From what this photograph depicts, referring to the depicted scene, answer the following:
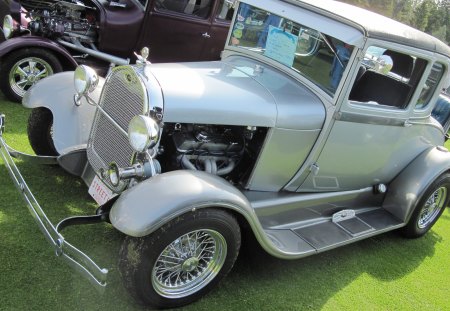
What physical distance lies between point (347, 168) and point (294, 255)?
3.46ft

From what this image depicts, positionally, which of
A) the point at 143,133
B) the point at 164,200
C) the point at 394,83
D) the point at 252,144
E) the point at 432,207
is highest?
the point at 394,83

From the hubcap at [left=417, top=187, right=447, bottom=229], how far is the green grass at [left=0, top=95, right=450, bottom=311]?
0.79 ft

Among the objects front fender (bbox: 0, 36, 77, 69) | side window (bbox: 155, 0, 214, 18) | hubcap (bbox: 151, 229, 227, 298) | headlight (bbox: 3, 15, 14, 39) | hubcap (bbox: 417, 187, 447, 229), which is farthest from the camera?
side window (bbox: 155, 0, 214, 18)

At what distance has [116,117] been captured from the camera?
9.85 feet

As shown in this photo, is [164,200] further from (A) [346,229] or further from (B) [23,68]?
(B) [23,68]

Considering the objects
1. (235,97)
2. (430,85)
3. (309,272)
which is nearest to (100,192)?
(235,97)

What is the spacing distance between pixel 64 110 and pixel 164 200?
164 cm

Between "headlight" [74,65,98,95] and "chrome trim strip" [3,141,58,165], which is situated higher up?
"headlight" [74,65,98,95]

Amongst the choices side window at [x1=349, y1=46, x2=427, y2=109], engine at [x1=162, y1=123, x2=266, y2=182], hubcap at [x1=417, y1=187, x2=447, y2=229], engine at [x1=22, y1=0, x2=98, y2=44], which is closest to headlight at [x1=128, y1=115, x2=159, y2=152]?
engine at [x1=162, y1=123, x2=266, y2=182]

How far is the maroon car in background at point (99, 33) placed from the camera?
17.1ft

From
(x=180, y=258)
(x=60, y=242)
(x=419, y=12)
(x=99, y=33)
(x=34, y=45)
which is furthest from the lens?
(x=419, y=12)

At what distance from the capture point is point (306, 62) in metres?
3.37

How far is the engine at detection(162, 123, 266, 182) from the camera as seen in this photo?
9.56 ft

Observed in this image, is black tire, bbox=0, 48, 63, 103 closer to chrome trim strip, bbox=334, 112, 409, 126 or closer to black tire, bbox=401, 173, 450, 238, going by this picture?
chrome trim strip, bbox=334, 112, 409, 126
